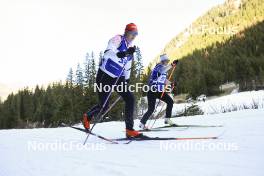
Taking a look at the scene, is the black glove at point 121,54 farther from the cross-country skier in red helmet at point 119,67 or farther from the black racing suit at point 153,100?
the black racing suit at point 153,100

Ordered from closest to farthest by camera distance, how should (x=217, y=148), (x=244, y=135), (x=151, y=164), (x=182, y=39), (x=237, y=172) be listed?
(x=237, y=172)
(x=151, y=164)
(x=217, y=148)
(x=244, y=135)
(x=182, y=39)

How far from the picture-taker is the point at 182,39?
179m

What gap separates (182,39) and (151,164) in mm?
178868

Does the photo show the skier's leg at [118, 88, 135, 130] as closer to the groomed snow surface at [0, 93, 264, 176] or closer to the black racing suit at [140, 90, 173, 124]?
the groomed snow surface at [0, 93, 264, 176]

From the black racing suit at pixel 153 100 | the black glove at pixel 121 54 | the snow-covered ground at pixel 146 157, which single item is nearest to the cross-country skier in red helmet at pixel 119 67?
the black glove at pixel 121 54

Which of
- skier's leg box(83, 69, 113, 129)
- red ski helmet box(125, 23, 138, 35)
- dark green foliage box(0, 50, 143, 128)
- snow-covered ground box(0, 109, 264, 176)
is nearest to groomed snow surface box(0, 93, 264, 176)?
snow-covered ground box(0, 109, 264, 176)

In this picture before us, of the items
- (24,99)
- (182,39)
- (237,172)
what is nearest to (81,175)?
(237,172)

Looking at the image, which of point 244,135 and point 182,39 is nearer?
point 244,135

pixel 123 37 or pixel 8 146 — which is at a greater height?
pixel 123 37

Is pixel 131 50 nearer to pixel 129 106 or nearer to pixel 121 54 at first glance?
pixel 121 54

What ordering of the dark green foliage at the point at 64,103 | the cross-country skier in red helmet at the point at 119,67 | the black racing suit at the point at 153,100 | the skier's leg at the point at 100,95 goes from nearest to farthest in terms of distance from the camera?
the cross-country skier in red helmet at the point at 119,67, the skier's leg at the point at 100,95, the black racing suit at the point at 153,100, the dark green foliage at the point at 64,103

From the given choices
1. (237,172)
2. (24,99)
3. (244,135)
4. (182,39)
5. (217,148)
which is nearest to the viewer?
(237,172)

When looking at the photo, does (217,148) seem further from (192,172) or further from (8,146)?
(8,146)

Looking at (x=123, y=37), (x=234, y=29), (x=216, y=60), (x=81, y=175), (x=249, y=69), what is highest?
(x=234, y=29)
